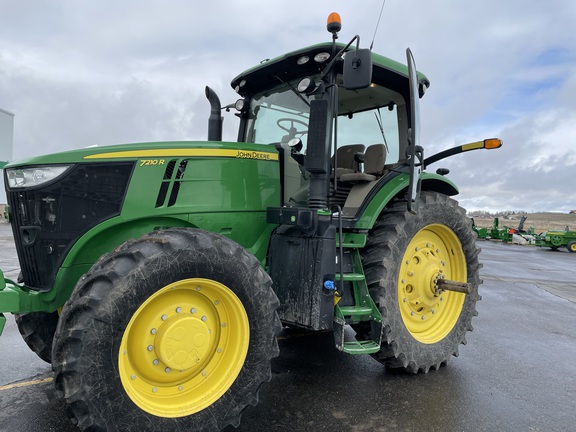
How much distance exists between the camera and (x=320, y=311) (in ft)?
10.7

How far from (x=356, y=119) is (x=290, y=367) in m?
2.49

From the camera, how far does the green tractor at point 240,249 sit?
97.0 inches

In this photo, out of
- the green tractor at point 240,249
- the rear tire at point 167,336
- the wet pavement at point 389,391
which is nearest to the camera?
the rear tire at point 167,336

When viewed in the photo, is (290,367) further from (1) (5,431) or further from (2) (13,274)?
(2) (13,274)

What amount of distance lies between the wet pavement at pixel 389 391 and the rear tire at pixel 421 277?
27cm

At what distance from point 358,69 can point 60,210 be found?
2167mm

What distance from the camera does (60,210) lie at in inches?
110

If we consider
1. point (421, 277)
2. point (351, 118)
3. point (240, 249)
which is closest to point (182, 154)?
point (240, 249)

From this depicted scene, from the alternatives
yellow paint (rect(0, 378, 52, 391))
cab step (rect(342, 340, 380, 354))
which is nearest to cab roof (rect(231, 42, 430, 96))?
cab step (rect(342, 340, 380, 354))

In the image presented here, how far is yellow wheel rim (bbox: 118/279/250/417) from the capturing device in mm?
2551

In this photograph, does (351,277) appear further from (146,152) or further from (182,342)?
(146,152)

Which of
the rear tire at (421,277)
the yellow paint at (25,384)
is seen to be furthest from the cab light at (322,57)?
the yellow paint at (25,384)

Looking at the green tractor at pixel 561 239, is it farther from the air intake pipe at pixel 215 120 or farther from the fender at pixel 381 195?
the air intake pipe at pixel 215 120

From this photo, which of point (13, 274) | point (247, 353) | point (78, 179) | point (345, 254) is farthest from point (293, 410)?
point (13, 274)
